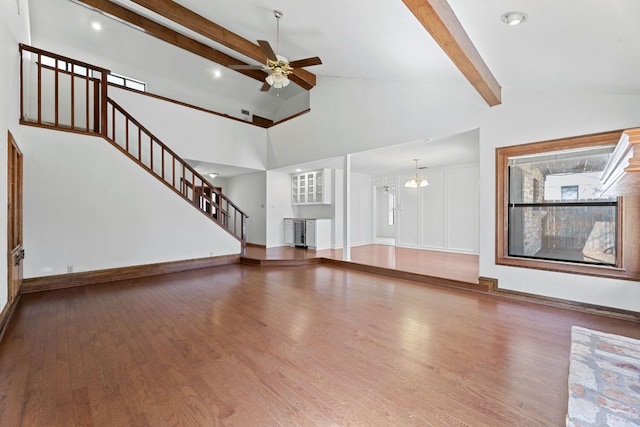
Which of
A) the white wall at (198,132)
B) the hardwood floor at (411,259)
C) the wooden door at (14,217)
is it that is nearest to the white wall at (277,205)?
the hardwood floor at (411,259)

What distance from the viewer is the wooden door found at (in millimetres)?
3211

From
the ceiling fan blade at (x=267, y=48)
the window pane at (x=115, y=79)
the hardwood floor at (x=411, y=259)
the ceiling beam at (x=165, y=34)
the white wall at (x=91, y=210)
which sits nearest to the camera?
the ceiling fan blade at (x=267, y=48)

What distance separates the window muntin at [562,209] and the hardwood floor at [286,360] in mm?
Answer: 810

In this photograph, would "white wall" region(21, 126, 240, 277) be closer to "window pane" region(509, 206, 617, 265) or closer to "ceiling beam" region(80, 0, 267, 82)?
"ceiling beam" region(80, 0, 267, 82)

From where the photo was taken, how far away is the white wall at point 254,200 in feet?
28.1

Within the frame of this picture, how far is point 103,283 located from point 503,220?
6523 millimetres

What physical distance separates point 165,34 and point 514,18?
6.94 metres

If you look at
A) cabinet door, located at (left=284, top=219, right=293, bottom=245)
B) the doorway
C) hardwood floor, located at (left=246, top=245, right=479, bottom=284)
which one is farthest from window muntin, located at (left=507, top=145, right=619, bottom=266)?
the doorway

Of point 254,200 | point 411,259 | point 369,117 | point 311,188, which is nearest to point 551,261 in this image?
point 411,259

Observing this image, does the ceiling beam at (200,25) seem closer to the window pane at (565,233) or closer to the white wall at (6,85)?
the white wall at (6,85)

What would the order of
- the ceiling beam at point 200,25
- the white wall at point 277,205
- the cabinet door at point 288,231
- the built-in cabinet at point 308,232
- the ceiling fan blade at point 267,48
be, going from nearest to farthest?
the ceiling fan blade at point 267,48, the ceiling beam at point 200,25, the built-in cabinet at point 308,232, the white wall at point 277,205, the cabinet door at point 288,231

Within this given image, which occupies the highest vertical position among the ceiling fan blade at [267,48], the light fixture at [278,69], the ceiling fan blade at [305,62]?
the ceiling fan blade at [305,62]

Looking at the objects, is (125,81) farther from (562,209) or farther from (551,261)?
(551,261)

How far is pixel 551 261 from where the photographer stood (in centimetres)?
384
